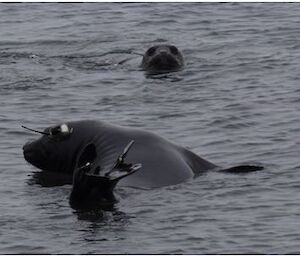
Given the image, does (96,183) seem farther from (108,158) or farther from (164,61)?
(164,61)

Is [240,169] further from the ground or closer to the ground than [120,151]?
closer to the ground

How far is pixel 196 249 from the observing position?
11.3 metres

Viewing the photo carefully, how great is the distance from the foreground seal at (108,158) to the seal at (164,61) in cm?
621

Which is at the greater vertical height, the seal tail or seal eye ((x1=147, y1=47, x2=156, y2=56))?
seal eye ((x1=147, y1=47, x2=156, y2=56))

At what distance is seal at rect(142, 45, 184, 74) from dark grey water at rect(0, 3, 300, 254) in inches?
8.6

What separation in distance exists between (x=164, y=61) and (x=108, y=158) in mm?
7492

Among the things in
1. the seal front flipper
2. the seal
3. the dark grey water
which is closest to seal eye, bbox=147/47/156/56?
the seal

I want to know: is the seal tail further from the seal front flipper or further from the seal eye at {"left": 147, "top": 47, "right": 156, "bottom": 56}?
the seal eye at {"left": 147, "top": 47, "right": 156, "bottom": 56}

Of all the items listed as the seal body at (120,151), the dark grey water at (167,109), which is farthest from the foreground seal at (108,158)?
the dark grey water at (167,109)

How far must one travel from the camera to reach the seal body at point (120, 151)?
13.5 metres

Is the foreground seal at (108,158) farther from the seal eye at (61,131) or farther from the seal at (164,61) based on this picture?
the seal at (164,61)

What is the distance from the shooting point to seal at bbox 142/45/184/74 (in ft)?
68.9

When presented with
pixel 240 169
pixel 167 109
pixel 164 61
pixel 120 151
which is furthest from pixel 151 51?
pixel 120 151

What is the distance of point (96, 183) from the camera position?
12.5 meters
